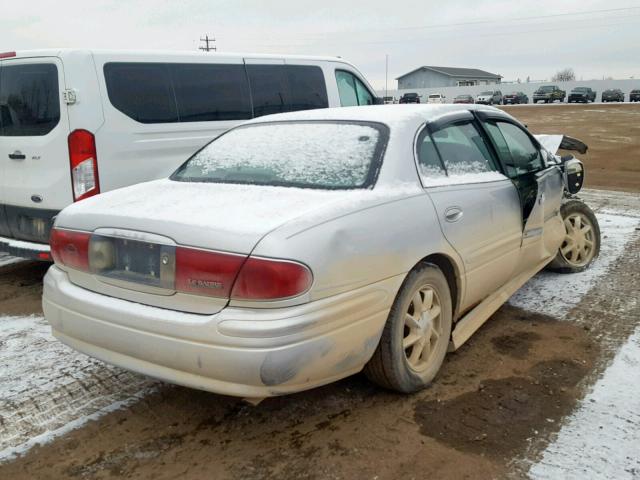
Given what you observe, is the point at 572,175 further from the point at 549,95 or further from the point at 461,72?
the point at 461,72

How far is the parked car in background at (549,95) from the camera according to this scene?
56.2m

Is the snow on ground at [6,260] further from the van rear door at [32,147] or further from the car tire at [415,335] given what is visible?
the car tire at [415,335]

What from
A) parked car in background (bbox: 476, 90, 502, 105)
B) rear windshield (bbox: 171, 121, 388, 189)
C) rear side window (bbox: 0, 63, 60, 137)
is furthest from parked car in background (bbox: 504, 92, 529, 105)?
rear windshield (bbox: 171, 121, 388, 189)

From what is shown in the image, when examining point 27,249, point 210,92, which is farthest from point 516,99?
point 27,249

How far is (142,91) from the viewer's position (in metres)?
5.41

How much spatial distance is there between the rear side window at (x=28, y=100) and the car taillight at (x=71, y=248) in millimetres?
2217

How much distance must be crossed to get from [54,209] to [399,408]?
3.34m

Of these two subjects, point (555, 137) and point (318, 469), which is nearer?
point (318, 469)

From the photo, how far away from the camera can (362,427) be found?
9.53 ft

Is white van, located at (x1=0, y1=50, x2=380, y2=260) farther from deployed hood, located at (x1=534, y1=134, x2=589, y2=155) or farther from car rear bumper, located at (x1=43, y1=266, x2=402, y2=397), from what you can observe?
deployed hood, located at (x1=534, y1=134, x2=589, y2=155)

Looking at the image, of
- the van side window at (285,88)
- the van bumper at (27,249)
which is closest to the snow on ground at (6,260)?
the van bumper at (27,249)

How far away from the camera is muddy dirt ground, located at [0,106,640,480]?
8.53 feet

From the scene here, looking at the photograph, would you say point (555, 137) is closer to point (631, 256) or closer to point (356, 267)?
point (631, 256)

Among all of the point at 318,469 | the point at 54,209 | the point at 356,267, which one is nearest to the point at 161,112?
the point at 54,209
